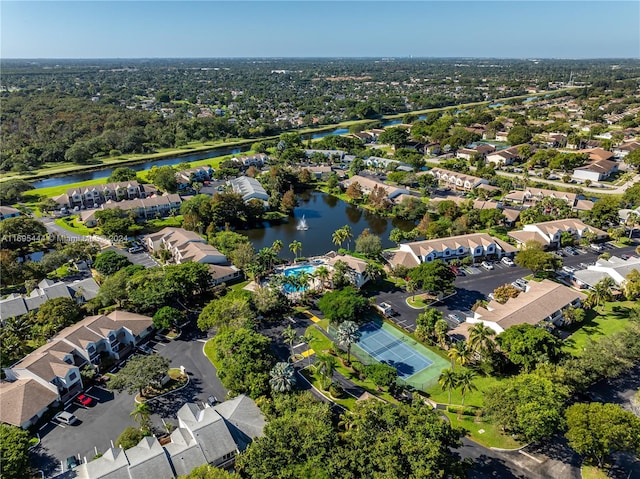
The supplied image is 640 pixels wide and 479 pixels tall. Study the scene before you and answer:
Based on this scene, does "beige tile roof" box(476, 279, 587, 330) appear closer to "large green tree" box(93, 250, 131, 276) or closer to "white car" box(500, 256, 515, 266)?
"white car" box(500, 256, 515, 266)

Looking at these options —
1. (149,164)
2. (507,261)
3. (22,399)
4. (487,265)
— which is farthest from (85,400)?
(149,164)

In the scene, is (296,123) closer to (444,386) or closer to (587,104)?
(587,104)

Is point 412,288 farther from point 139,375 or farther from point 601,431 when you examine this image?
point 139,375

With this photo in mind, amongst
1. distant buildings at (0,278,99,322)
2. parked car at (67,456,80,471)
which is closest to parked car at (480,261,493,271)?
distant buildings at (0,278,99,322)

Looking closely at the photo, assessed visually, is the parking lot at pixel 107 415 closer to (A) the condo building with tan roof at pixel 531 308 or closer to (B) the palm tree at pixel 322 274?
(B) the palm tree at pixel 322 274

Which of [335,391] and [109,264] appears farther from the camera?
[109,264]
